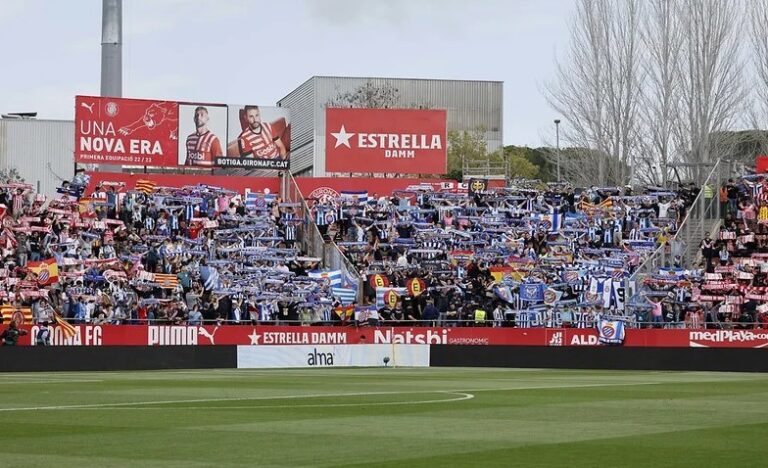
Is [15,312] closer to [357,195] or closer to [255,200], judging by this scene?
[255,200]

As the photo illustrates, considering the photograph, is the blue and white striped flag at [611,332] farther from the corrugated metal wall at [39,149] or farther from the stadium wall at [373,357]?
the corrugated metal wall at [39,149]

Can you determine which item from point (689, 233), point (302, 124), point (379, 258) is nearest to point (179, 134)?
point (379, 258)

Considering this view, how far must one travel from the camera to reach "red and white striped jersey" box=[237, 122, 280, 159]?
66.4 meters

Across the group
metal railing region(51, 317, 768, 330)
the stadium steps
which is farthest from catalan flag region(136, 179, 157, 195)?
the stadium steps

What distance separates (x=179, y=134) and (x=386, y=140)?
10.4m

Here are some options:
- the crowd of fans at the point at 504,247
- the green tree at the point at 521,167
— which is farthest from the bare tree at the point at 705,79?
the green tree at the point at 521,167

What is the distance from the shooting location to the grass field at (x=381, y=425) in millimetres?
13438

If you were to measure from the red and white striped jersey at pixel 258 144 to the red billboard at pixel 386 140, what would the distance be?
315 cm

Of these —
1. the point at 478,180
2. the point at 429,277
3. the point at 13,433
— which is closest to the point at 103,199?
the point at 429,277

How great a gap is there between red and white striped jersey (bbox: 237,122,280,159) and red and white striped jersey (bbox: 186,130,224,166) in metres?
1.14

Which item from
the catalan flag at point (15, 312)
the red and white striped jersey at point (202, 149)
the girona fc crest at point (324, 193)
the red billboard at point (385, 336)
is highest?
the red and white striped jersey at point (202, 149)

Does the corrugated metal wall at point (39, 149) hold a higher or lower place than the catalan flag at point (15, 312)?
higher

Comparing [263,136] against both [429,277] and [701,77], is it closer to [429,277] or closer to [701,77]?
[429,277]

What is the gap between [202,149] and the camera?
217 ft
